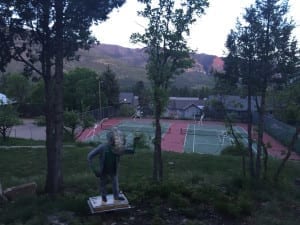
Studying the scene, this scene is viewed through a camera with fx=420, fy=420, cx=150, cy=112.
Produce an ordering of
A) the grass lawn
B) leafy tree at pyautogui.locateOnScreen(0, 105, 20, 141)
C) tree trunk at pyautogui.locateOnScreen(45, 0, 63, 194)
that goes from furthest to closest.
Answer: leafy tree at pyautogui.locateOnScreen(0, 105, 20, 141) < tree trunk at pyautogui.locateOnScreen(45, 0, 63, 194) < the grass lawn

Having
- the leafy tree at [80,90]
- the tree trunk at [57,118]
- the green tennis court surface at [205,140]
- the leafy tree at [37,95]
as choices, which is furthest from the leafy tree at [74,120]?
the leafy tree at [37,95]

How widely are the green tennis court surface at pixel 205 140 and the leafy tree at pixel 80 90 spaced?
46.7 feet

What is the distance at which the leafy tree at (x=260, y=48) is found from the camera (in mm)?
9203

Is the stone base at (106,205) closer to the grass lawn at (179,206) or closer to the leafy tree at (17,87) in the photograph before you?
the grass lawn at (179,206)

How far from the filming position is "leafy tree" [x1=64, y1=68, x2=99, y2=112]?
56.4 m

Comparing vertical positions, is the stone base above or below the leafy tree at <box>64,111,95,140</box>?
above

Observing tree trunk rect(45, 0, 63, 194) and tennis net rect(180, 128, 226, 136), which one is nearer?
tree trunk rect(45, 0, 63, 194)

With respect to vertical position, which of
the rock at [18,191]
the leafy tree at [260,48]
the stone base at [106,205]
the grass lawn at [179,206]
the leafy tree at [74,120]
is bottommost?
the leafy tree at [74,120]

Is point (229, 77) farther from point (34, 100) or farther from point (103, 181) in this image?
point (34, 100)

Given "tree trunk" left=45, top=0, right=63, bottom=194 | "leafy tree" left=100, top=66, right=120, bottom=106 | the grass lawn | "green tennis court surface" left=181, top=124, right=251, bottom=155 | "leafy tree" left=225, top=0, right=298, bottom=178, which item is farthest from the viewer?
"leafy tree" left=100, top=66, right=120, bottom=106

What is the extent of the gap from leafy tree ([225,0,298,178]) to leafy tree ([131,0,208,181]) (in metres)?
1.07

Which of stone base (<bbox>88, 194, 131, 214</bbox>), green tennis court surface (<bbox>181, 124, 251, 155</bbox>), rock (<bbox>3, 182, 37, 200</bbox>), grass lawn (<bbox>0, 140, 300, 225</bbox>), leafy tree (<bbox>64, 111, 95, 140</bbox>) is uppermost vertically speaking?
stone base (<bbox>88, 194, 131, 214</bbox>)

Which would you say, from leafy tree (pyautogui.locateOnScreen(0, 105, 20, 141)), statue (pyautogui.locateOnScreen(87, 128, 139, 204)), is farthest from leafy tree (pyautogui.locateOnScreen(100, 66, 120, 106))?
statue (pyautogui.locateOnScreen(87, 128, 139, 204))

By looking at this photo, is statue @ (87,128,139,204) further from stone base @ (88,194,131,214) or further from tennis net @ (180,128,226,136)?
tennis net @ (180,128,226,136)
